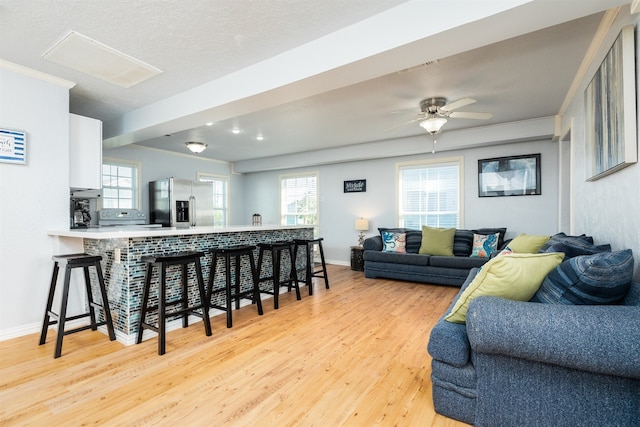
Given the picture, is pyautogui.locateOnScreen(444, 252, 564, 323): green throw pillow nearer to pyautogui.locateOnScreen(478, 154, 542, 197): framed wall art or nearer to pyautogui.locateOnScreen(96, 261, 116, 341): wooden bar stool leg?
pyautogui.locateOnScreen(96, 261, 116, 341): wooden bar stool leg

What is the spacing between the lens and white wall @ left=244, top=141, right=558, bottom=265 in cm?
480

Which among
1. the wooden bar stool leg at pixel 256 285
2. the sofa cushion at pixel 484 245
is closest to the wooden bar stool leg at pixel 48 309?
the wooden bar stool leg at pixel 256 285

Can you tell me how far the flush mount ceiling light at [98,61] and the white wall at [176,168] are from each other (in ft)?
10.1

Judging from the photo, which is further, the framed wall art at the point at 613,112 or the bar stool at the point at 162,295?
the bar stool at the point at 162,295

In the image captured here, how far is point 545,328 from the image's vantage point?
135cm

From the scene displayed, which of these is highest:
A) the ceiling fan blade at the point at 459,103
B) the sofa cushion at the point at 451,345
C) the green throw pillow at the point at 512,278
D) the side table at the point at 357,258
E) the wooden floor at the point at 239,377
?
the ceiling fan blade at the point at 459,103

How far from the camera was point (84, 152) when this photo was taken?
3.39 m

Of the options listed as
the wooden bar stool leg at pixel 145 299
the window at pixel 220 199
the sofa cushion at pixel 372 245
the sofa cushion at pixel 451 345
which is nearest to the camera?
the sofa cushion at pixel 451 345

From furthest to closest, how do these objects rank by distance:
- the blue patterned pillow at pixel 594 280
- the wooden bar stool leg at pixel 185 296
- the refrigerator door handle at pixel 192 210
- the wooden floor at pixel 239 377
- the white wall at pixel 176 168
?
the refrigerator door handle at pixel 192 210, the white wall at pixel 176 168, the wooden bar stool leg at pixel 185 296, the wooden floor at pixel 239 377, the blue patterned pillow at pixel 594 280

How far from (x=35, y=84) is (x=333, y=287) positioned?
414cm

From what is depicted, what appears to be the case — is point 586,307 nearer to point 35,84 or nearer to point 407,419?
point 407,419

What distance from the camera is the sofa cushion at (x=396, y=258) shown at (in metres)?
4.95

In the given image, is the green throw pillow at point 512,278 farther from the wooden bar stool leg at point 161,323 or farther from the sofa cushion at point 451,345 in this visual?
the wooden bar stool leg at point 161,323

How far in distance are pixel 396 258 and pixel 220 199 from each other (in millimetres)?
4673
